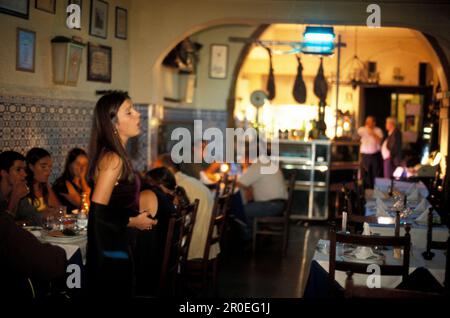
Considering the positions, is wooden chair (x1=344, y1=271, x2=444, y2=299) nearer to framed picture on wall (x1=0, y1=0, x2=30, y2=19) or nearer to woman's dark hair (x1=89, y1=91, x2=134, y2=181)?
woman's dark hair (x1=89, y1=91, x2=134, y2=181)

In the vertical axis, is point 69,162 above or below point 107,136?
below

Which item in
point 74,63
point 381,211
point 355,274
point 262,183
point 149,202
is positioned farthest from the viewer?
point 262,183

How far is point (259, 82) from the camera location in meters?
17.4

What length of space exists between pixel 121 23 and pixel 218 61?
358cm

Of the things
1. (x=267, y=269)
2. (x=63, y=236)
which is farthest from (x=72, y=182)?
(x=267, y=269)

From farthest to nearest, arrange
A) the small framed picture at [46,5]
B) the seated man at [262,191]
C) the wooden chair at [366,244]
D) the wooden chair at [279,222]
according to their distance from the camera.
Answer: the seated man at [262,191], the wooden chair at [279,222], the small framed picture at [46,5], the wooden chair at [366,244]

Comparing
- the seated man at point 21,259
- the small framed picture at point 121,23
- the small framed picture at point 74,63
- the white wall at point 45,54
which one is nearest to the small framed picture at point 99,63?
the white wall at point 45,54

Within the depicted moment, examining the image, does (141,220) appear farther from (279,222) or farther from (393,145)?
(393,145)

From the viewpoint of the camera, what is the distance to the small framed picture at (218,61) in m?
11.4

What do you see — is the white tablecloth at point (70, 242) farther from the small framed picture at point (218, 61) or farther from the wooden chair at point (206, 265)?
the small framed picture at point (218, 61)

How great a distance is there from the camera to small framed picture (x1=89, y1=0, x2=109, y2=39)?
7250mm

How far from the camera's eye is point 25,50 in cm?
590

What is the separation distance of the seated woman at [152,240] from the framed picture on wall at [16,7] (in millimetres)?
2213

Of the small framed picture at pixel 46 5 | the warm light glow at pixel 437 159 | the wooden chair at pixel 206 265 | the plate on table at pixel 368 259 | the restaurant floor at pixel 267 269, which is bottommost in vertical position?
the restaurant floor at pixel 267 269
